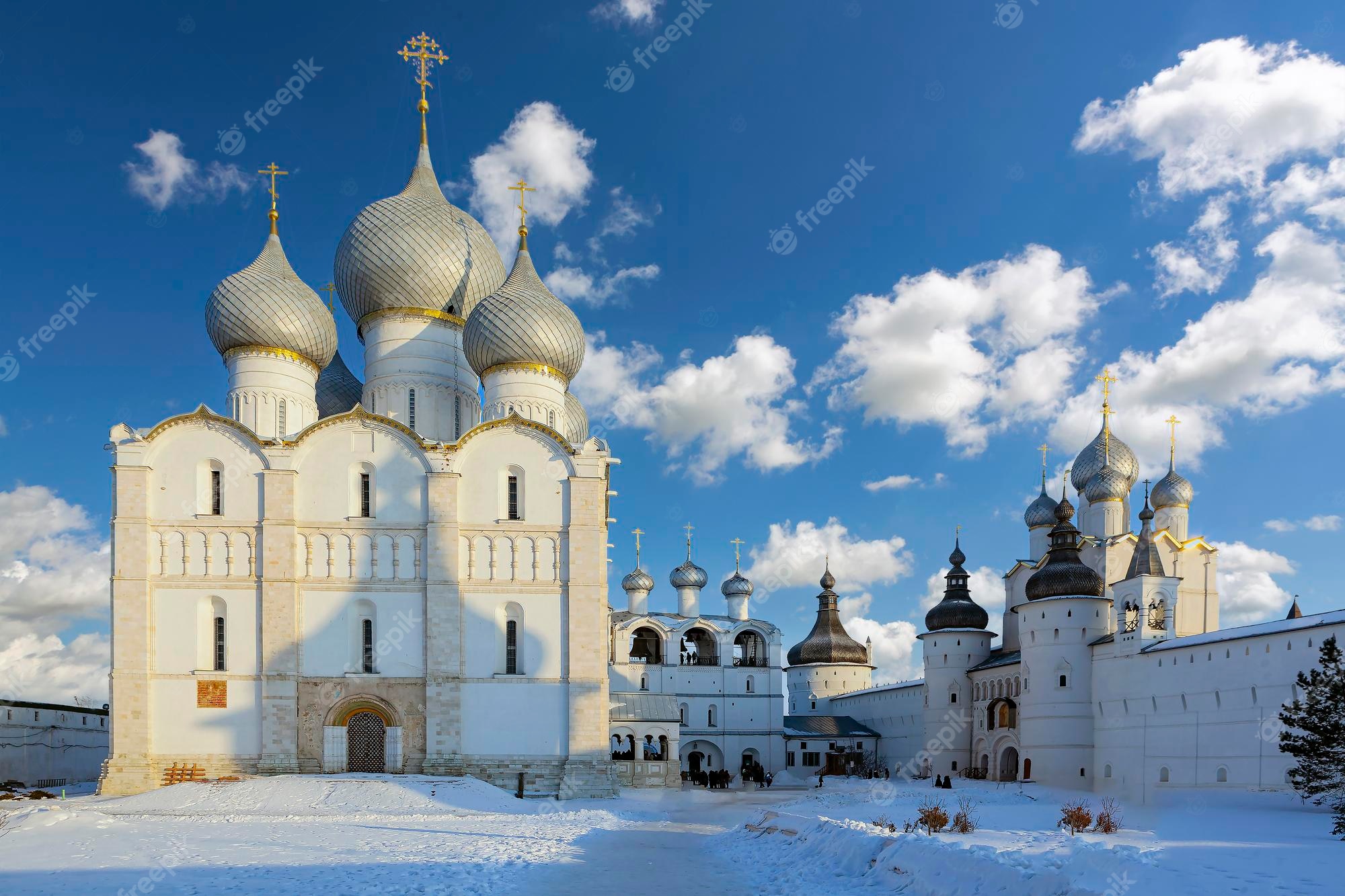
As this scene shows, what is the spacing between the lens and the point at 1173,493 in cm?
4078

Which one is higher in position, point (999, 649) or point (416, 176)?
point (416, 176)

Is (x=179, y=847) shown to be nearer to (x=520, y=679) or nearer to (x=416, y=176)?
(x=520, y=679)

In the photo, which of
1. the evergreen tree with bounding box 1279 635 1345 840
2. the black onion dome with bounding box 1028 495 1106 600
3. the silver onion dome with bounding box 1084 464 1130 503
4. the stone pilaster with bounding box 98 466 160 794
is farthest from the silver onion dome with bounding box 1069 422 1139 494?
the stone pilaster with bounding box 98 466 160 794

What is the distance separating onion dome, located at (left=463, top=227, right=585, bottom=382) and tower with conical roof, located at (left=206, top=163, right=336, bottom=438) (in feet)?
15.5

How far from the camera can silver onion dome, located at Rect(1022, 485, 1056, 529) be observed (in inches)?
1747

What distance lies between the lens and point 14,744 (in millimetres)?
32031

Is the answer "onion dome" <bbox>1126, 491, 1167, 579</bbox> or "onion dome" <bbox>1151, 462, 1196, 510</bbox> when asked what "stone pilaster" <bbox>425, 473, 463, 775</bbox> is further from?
"onion dome" <bbox>1151, 462, 1196, 510</bbox>

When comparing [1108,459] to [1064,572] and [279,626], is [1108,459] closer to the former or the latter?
[1064,572]

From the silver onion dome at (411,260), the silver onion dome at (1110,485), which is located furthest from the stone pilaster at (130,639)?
the silver onion dome at (1110,485)

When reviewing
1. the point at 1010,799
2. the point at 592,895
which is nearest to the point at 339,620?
the point at 592,895

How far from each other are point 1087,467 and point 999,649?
335 inches

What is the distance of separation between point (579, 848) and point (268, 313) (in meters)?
19.9

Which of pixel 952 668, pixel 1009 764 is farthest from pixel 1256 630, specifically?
pixel 952 668

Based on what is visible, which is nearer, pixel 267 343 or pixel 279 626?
pixel 279 626
